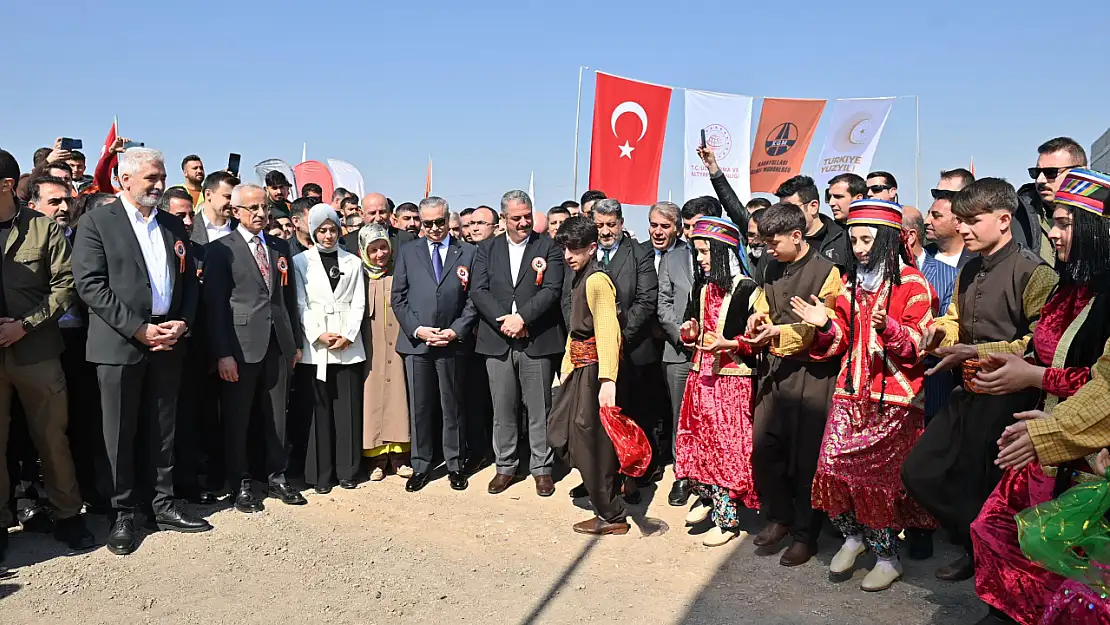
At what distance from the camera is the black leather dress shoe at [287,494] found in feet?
19.6

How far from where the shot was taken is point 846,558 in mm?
4457

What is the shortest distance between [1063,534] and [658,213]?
403 centimetres

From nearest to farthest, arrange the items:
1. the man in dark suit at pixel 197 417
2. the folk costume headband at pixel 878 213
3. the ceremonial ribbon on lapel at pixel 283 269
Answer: the folk costume headband at pixel 878 213 < the man in dark suit at pixel 197 417 < the ceremonial ribbon on lapel at pixel 283 269

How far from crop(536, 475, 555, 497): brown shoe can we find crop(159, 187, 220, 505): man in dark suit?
7.44 feet

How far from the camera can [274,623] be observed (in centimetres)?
399

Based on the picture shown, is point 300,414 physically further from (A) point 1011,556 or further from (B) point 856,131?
(B) point 856,131

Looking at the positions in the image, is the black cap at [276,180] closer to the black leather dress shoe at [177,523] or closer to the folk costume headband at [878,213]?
the black leather dress shoe at [177,523]

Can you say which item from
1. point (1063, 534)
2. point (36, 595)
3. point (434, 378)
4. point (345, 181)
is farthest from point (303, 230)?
point (345, 181)

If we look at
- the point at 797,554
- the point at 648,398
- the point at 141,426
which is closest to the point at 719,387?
the point at 797,554

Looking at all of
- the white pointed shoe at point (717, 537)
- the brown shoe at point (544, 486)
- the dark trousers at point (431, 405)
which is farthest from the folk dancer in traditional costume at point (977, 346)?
the dark trousers at point (431, 405)

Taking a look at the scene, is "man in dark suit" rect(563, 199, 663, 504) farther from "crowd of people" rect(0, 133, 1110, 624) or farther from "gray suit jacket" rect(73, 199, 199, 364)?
"gray suit jacket" rect(73, 199, 199, 364)

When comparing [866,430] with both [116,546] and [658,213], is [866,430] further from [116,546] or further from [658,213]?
[116,546]

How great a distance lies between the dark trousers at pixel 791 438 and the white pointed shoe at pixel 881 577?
447 mm

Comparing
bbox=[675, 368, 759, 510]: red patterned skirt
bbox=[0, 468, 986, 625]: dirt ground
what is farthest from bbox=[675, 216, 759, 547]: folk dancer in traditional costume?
bbox=[0, 468, 986, 625]: dirt ground
